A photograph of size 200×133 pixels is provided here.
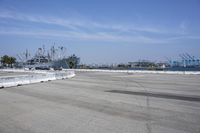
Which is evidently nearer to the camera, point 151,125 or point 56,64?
point 151,125

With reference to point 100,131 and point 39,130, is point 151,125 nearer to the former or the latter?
point 100,131

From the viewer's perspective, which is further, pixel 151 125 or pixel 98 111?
pixel 98 111

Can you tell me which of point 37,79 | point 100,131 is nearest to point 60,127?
point 100,131

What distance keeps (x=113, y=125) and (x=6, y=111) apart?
16.4 ft

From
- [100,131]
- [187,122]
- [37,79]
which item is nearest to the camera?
[100,131]

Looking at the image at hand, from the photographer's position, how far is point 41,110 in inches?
431

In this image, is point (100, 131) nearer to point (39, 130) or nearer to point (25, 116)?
Answer: point (39, 130)

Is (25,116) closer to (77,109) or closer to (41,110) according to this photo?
(41,110)

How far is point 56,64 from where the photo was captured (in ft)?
477

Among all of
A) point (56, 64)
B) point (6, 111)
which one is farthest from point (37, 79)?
point (56, 64)

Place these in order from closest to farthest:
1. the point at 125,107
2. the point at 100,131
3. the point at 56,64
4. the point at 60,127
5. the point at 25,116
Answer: the point at 100,131 → the point at 60,127 → the point at 25,116 → the point at 125,107 → the point at 56,64

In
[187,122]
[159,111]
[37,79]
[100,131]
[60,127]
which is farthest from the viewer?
[37,79]

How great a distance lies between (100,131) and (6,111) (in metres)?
5.11

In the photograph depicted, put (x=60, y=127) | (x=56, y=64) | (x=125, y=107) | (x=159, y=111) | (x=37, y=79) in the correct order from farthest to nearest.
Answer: (x=56, y=64)
(x=37, y=79)
(x=125, y=107)
(x=159, y=111)
(x=60, y=127)
